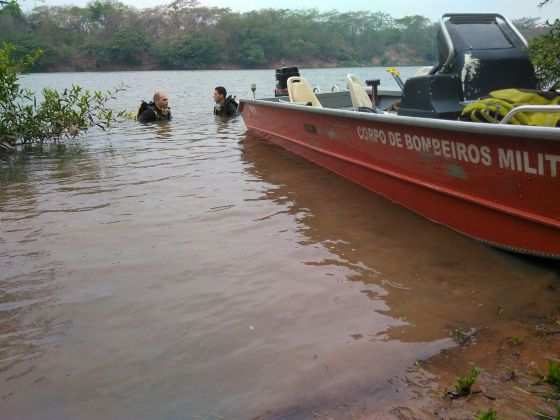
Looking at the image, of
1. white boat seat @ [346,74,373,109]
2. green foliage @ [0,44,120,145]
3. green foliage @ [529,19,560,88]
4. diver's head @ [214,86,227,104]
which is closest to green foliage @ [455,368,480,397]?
green foliage @ [529,19,560,88]

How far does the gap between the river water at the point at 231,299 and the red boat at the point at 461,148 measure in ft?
0.72

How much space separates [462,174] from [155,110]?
11.2m

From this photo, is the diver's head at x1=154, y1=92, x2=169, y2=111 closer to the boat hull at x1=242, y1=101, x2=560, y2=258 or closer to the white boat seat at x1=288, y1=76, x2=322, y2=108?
the white boat seat at x1=288, y1=76, x2=322, y2=108

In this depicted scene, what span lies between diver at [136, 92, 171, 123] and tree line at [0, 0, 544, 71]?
1872 inches

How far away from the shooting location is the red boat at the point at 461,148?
10.7 feet

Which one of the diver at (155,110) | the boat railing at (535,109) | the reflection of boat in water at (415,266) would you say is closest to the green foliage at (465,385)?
the reflection of boat in water at (415,266)

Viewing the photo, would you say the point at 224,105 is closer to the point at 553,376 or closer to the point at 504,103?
the point at 504,103

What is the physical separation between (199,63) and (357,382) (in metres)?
71.3

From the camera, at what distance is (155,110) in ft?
44.9

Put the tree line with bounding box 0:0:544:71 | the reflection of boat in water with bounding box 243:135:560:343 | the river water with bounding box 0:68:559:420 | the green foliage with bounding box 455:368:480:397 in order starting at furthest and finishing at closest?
the tree line with bounding box 0:0:544:71, the reflection of boat in water with bounding box 243:135:560:343, the river water with bounding box 0:68:559:420, the green foliage with bounding box 455:368:480:397

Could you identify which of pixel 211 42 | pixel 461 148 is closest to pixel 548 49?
pixel 461 148

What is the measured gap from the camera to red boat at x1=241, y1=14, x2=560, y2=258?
3258mm

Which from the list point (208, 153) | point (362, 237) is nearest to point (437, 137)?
point (362, 237)

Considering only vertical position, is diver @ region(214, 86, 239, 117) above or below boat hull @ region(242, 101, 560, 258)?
above
